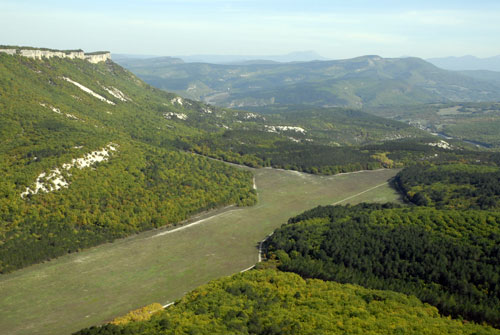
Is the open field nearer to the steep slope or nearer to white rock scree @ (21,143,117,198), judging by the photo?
the steep slope

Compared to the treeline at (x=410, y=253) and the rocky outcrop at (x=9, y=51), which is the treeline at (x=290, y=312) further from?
the rocky outcrop at (x=9, y=51)

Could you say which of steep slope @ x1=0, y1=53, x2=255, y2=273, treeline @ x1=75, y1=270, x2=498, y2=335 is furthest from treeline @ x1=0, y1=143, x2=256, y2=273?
treeline @ x1=75, y1=270, x2=498, y2=335

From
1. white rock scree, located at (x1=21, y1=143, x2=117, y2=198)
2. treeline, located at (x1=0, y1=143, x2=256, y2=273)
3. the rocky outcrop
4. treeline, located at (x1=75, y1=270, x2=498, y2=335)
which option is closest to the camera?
treeline, located at (x1=75, y1=270, x2=498, y2=335)

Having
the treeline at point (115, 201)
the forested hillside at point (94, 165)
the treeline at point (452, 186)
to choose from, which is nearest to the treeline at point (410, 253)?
the treeline at point (452, 186)

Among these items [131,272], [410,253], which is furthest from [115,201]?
[410,253]

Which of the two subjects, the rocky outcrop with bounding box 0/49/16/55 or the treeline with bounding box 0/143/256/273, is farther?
the rocky outcrop with bounding box 0/49/16/55

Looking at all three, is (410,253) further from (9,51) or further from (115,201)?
(9,51)

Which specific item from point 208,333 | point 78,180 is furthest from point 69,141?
point 208,333
